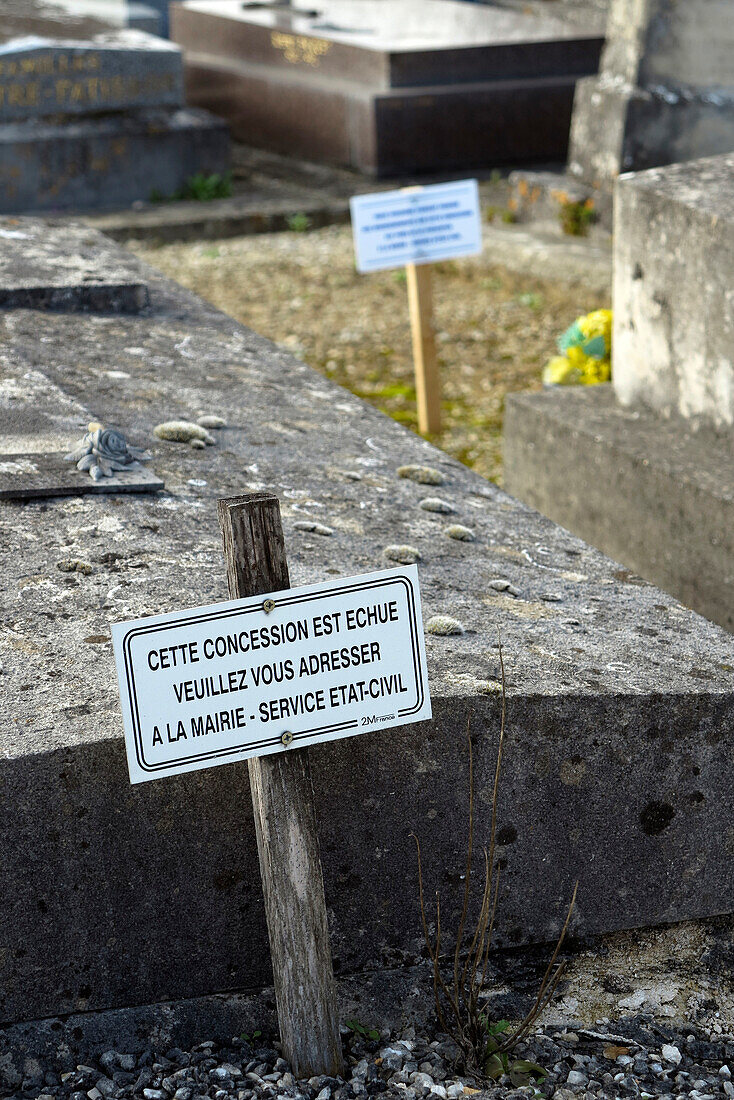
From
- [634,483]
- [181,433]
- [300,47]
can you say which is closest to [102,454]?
[181,433]

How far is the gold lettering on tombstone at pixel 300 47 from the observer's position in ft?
33.3

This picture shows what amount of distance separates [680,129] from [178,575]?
5745 mm

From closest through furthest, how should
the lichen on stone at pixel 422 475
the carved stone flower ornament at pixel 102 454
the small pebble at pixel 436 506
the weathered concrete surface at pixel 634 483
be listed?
the carved stone flower ornament at pixel 102 454, the small pebble at pixel 436 506, the lichen on stone at pixel 422 475, the weathered concrete surface at pixel 634 483

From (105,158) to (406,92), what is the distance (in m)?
2.25

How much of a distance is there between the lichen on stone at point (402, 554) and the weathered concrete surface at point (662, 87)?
5.18 meters

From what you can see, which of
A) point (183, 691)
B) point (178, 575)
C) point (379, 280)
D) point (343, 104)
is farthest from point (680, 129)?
point (183, 691)

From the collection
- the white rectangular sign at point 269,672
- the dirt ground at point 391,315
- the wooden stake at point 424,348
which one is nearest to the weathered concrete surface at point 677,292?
the dirt ground at point 391,315

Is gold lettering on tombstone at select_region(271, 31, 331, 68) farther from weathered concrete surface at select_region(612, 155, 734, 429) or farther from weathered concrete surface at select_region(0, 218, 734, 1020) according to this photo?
weathered concrete surface at select_region(0, 218, 734, 1020)

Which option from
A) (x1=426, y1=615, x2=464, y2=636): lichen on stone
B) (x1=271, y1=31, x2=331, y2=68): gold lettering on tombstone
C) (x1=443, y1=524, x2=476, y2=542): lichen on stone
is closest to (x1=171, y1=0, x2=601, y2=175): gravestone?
(x1=271, y1=31, x2=331, y2=68): gold lettering on tombstone

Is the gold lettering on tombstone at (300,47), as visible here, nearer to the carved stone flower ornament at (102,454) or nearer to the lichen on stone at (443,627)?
the carved stone flower ornament at (102,454)

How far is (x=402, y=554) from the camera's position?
2.65m

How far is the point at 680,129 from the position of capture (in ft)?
23.8

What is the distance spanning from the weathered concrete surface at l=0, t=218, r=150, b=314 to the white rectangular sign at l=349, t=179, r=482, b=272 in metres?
1.18

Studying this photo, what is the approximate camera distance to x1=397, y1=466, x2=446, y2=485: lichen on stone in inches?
122
